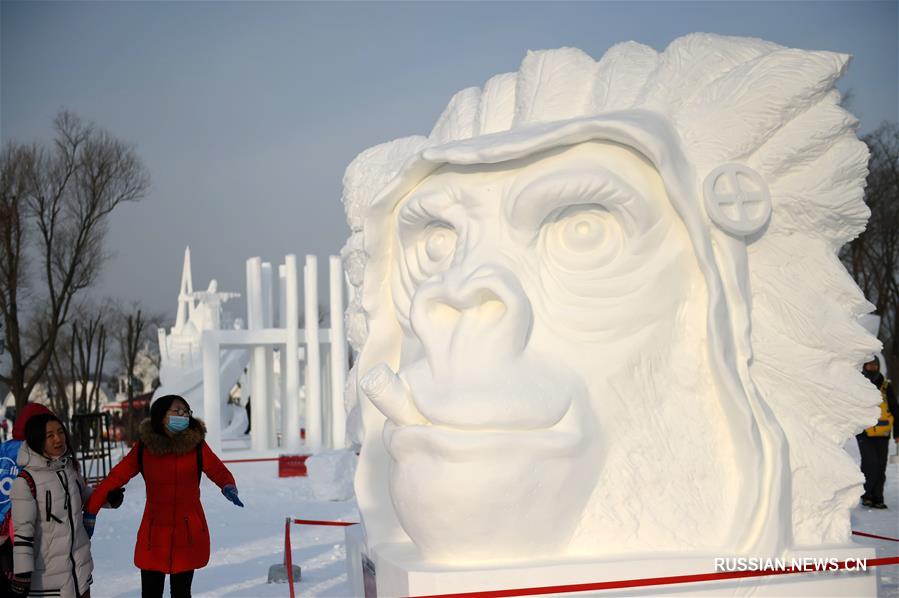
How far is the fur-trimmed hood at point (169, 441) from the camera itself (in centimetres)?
479

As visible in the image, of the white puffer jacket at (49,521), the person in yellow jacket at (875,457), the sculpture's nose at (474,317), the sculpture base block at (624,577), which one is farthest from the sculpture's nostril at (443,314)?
the person in yellow jacket at (875,457)

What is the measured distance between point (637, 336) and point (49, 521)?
271cm

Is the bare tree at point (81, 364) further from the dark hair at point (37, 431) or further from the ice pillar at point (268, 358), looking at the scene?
the dark hair at point (37, 431)

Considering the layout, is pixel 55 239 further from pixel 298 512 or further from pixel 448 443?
pixel 448 443

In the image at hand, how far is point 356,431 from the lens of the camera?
5.61 metres

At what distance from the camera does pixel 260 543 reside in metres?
8.79

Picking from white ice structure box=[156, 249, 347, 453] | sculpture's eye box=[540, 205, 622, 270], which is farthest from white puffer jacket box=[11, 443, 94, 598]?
white ice structure box=[156, 249, 347, 453]

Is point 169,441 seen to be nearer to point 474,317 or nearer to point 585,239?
Result: point 474,317

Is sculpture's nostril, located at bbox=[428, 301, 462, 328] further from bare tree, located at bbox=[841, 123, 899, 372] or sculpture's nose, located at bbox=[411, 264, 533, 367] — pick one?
bare tree, located at bbox=[841, 123, 899, 372]

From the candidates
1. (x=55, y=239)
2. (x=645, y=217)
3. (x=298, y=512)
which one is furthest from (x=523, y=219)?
(x=55, y=239)

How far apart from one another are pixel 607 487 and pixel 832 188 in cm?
161

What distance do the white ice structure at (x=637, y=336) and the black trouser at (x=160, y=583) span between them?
1.01 meters

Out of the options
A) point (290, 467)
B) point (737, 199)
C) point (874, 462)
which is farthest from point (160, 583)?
point (290, 467)

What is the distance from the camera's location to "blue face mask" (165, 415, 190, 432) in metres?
4.75
